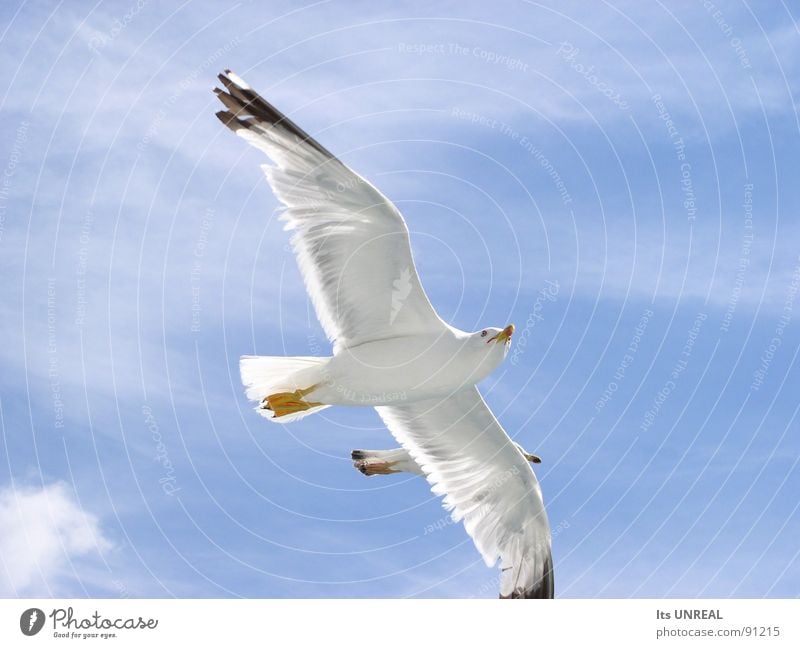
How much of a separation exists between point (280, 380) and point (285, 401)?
0.29m

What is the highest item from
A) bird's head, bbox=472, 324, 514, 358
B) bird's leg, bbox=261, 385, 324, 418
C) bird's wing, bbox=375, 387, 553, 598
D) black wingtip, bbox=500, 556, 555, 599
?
bird's head, bbox=472, 324, 514, 358

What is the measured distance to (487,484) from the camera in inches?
562

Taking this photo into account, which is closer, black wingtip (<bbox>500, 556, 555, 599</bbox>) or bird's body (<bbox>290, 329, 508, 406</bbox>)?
bird's body (<bbox>290, 329, 508, 406</bbox>)

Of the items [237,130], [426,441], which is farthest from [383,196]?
[426,441]

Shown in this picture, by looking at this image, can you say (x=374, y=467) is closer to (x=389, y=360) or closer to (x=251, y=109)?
(x=389, y=360)

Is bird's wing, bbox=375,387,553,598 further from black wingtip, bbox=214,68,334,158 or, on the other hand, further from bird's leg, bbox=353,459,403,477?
black wingtip, bbox=214,68,334,158

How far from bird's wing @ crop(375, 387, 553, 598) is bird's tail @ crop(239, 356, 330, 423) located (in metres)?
2.25

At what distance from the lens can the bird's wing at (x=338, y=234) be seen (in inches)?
433

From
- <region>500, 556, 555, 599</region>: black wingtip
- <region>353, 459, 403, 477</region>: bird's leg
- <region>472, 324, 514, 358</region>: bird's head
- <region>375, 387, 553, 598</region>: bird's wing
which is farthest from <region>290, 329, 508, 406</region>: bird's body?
<region>500, 556, 555, 599</region>: black wingtip

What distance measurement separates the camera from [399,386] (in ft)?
41.4

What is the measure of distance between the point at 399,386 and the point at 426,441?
2.05m

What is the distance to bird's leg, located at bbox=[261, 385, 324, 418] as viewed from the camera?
12188 mm

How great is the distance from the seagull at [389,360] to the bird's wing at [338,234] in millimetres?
13

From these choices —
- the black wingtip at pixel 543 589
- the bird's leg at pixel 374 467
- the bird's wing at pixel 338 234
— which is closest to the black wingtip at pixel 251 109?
the bird's wing at pixel 338 234
